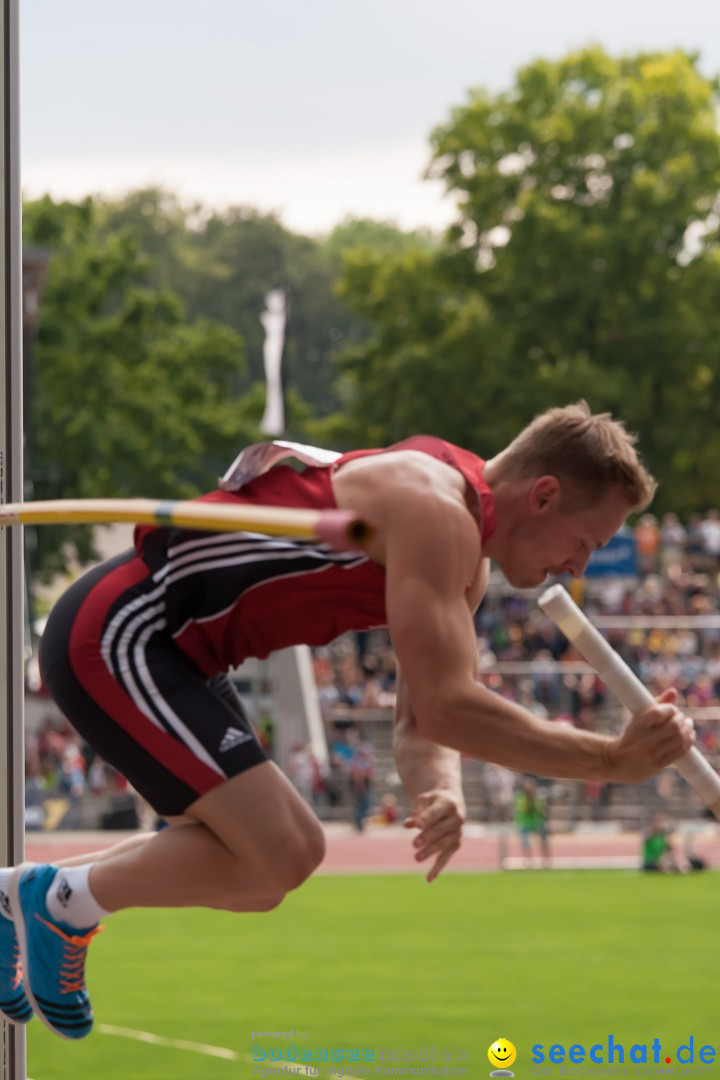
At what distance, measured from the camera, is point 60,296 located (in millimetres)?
34969

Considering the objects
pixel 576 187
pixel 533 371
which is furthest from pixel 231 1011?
pixel 576 187

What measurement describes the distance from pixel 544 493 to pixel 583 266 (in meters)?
32.0

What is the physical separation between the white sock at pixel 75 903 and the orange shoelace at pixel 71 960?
0.06ft

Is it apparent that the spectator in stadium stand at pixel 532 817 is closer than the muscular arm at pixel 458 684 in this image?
No

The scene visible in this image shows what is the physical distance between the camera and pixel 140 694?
333 centimetres

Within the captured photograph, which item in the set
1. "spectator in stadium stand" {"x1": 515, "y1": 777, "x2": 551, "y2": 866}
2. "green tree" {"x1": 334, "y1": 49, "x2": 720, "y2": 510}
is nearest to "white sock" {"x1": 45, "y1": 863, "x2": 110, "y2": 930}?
"spectator in stadium stand" {"x1": 515, "y1": 777, "x2": 551, "y2": 866}

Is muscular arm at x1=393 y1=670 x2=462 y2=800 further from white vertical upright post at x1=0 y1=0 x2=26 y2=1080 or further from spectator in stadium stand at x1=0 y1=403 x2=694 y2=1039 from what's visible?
white vertical upright post at x1=0 y1=0 x2=26 y2=1080

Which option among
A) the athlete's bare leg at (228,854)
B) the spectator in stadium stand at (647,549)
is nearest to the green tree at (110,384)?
the spectator in stadium stand at (647,549)

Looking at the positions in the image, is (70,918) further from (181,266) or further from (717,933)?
(181,266)

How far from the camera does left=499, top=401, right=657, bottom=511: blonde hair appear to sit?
3.23 metres

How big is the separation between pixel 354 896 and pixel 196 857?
16020mm

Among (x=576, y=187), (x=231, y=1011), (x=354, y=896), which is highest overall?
(x=576, y=187)

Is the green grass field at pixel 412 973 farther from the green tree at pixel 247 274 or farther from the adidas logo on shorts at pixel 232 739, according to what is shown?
the green tree at pixel 247 274

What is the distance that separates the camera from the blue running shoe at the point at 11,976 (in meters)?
3.55
